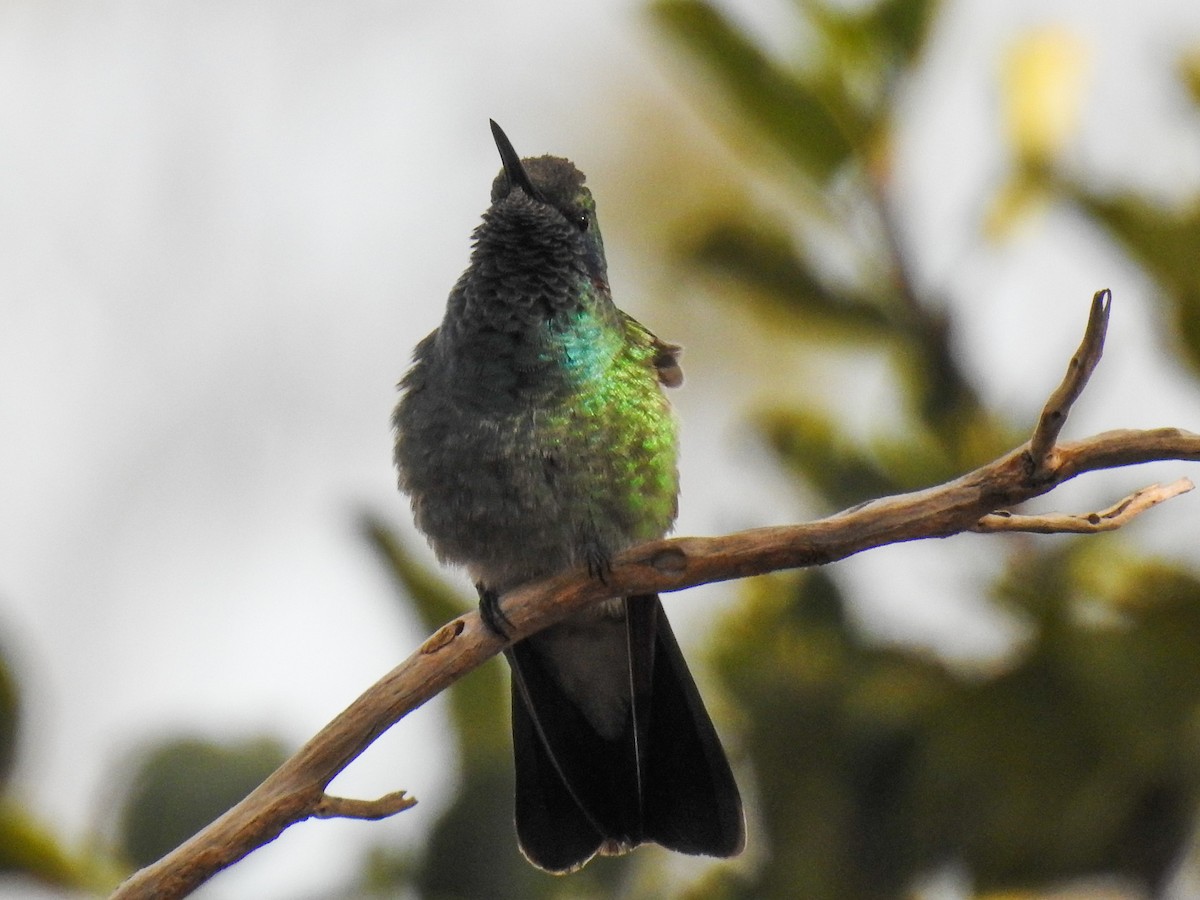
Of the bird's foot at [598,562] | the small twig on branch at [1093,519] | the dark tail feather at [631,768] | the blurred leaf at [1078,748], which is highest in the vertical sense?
the bird's foot at [598,562]

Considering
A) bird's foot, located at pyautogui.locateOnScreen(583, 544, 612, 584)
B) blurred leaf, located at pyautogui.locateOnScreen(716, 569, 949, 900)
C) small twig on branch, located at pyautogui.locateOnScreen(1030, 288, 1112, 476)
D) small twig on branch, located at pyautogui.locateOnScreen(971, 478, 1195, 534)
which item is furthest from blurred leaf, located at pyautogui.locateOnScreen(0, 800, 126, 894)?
small twig on branch, located at pyautogui.locateOnScreen(1030, 288, 1112, 476)

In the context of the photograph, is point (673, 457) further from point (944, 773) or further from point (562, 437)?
point (944, 773)

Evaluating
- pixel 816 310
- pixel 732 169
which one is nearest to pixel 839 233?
pixel 816 310

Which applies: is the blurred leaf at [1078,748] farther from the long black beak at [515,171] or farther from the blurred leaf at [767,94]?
the long black beak at [515,171]

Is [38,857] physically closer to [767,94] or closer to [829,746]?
[829,746]

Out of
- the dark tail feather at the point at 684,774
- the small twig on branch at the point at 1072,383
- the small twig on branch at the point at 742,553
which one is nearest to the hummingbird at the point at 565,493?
the dark tail feather at the point at 684,774

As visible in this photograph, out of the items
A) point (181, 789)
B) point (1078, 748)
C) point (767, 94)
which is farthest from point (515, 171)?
point (1078, 748)
